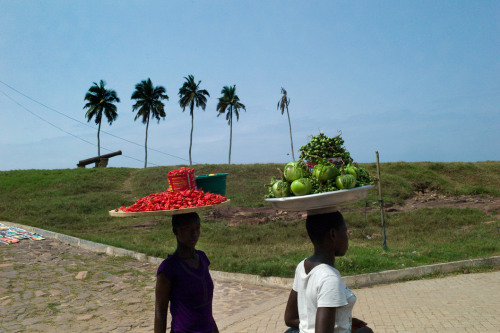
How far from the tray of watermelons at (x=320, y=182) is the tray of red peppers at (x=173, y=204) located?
2.52ft

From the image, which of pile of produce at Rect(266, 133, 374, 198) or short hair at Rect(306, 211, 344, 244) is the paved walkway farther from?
short hair at Rect(306, 211, 344, 244)

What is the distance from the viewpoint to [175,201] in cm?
332

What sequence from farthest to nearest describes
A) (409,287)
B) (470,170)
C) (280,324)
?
1. (470,170)
2. (409,287)
3. (280,324)

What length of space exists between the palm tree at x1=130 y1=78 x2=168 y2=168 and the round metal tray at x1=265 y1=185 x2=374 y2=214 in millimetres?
42692

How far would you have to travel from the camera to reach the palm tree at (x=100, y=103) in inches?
1714

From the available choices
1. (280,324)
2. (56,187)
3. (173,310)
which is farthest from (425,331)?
(56,187)

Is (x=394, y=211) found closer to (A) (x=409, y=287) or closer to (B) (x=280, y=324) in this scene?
(A) (x=409, y=287)

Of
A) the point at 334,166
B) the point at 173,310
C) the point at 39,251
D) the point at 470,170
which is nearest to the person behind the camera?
the point at 334,166

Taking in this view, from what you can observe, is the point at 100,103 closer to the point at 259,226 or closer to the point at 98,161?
the point at 98,161

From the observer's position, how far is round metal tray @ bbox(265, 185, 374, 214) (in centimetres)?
224

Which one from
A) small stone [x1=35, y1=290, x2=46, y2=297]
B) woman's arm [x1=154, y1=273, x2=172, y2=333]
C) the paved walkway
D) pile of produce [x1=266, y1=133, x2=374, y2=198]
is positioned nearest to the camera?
pile of produce [x1=266, y1=133, x2=374, y2=198]

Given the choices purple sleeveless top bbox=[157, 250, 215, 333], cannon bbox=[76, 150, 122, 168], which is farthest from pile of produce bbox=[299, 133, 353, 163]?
cannon bbox=[76, 150, 122, 168]

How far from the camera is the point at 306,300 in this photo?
2184 mm

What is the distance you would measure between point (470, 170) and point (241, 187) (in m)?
15.6
